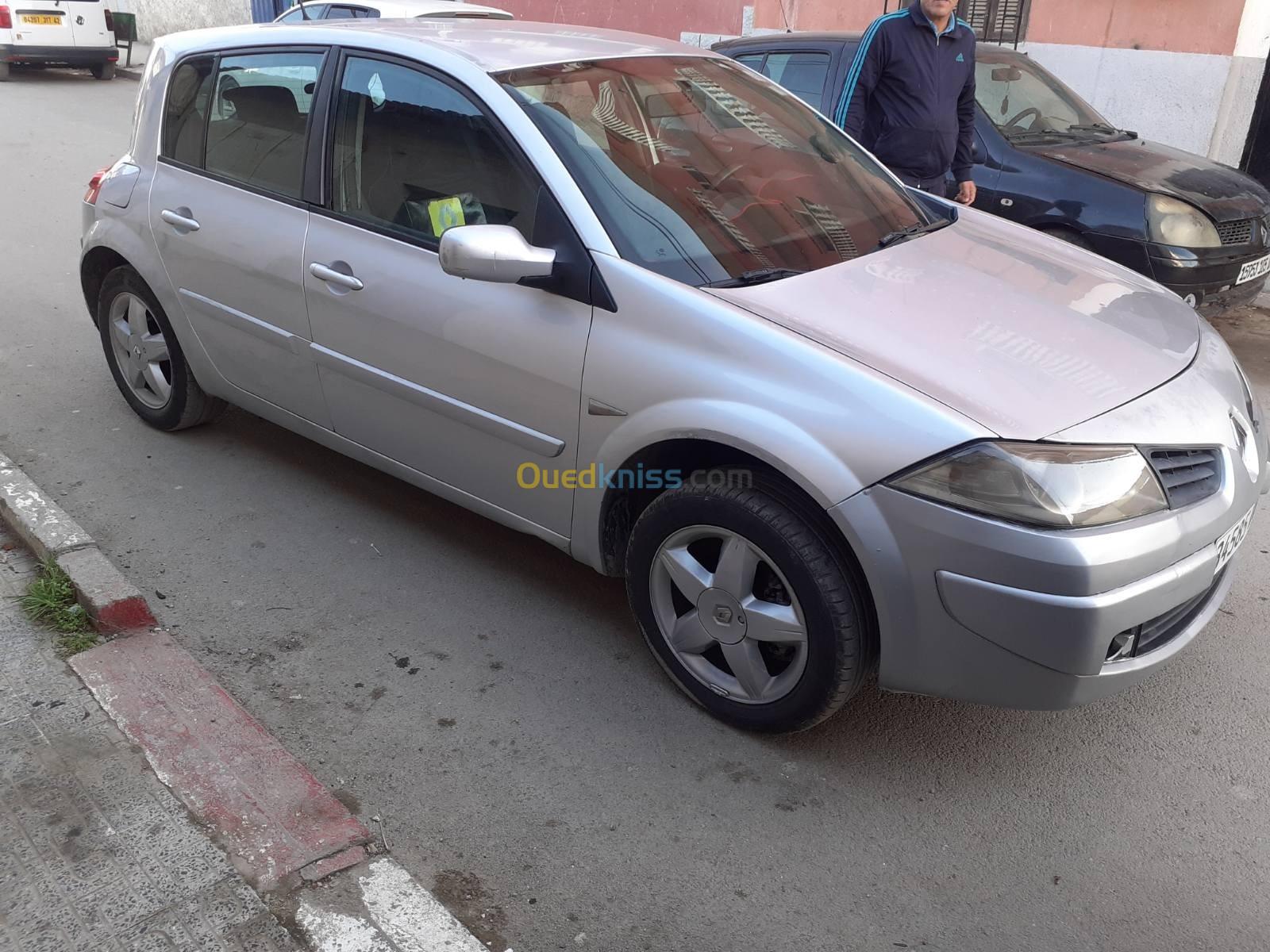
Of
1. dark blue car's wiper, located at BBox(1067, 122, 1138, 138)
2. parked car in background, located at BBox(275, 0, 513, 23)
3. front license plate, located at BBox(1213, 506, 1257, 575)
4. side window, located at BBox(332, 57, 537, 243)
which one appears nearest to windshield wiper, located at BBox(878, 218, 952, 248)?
side window, located at BBox(332, 57, 537, 243)

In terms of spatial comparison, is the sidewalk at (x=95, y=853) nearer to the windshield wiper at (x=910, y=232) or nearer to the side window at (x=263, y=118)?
the side window at (x=263, y=118)

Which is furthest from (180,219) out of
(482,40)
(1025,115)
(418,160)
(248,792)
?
(1025,115)

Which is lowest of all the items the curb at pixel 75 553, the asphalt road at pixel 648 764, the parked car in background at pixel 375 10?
the asphalt road at pixel 648 764

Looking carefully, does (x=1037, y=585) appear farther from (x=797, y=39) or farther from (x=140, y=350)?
(x=797, y=39)

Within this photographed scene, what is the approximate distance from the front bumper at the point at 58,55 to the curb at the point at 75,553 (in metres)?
14.6

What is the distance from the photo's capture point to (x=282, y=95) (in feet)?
12.7

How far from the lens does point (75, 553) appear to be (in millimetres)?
3646

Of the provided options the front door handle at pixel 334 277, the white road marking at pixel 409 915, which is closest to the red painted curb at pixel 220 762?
the white road marking at pixel 409 915

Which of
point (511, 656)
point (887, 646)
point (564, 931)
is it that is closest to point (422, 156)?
point (511, 656)

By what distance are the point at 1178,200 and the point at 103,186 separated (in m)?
5.23

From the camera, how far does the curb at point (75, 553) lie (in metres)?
3.39

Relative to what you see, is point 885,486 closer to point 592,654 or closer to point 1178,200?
point 592,654

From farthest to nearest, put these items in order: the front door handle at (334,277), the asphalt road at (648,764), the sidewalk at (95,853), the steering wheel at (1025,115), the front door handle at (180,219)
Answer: the steering wheel at (1025,115)
the front door handle at (180,219)
the front door handle at (334,277)
the asphalt road at (648,764)
the sidewalk at (95,853)

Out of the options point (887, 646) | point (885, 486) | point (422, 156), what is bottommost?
point (887, 646)
